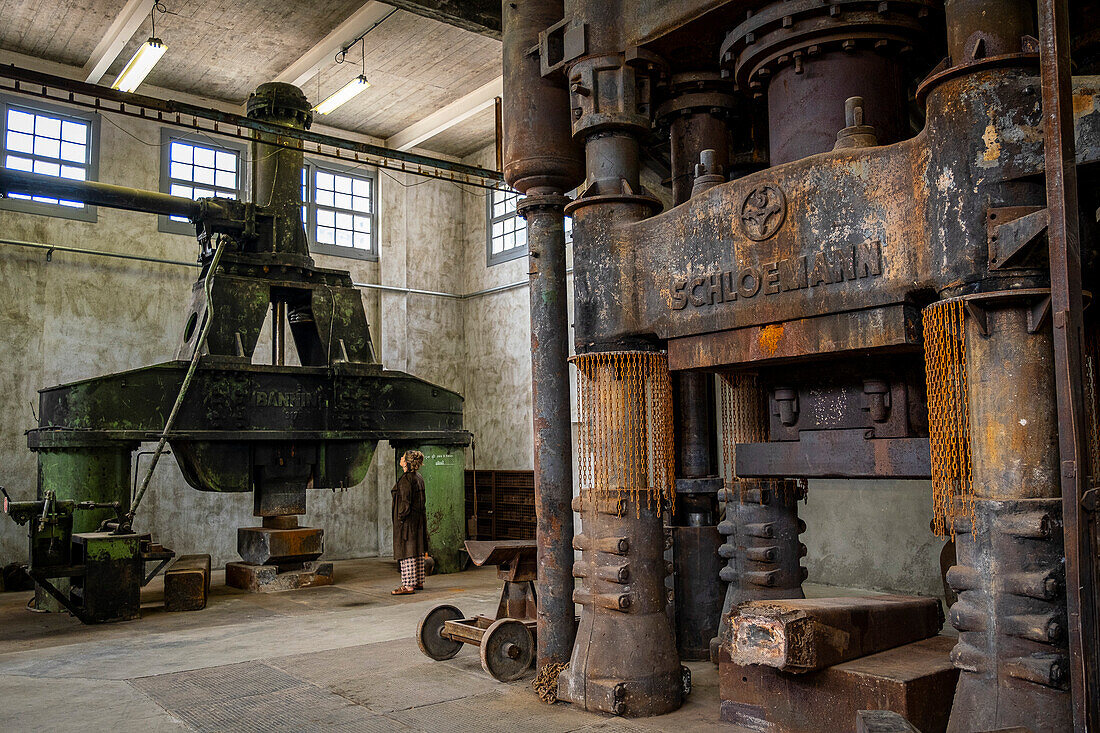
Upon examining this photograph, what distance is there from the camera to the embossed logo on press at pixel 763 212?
4.03 m

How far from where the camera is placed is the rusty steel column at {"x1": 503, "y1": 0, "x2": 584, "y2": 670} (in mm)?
5480

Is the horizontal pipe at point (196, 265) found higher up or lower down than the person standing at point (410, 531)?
higher up

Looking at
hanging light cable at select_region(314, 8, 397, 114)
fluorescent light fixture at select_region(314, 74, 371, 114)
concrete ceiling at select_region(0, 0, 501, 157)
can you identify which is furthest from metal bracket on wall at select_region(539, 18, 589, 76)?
fluorescent light fixture at select_region(314, 74, 371, 114)

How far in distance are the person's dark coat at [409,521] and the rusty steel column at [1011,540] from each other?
24.8 ft

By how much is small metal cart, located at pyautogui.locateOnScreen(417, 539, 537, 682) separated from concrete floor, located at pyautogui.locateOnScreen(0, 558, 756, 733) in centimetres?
13

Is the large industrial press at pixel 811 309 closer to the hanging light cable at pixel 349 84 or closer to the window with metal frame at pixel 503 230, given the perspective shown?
the hanging light cable at pixel 349 84

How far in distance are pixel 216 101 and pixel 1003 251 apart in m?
13.9

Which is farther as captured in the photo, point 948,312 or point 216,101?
point 216,101

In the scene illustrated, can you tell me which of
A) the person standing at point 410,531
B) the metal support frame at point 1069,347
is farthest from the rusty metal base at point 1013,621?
the person standing at point 410,531

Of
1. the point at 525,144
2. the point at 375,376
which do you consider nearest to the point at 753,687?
the point at 525,144

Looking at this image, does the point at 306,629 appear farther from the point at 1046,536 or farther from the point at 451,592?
the point at 1046,536

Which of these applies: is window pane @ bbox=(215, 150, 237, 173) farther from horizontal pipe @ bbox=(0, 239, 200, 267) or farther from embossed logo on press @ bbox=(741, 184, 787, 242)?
embossed logo on press @ bbox=(741, 184, 787, 242)

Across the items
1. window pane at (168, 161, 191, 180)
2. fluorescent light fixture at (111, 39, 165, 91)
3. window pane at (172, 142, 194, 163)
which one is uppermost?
fluorescent light fixture at (111, 39, 165, 91)

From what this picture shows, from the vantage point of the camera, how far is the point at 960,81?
11.0 ft
